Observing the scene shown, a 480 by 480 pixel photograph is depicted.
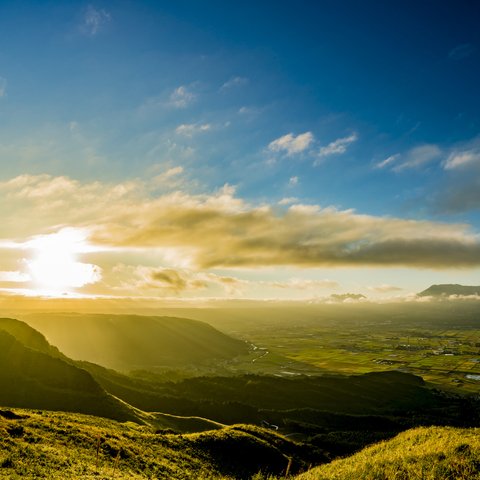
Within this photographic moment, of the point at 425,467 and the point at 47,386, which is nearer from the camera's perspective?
the point at 425,467

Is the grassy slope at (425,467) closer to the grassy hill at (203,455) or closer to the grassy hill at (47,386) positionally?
the grassy hill at (203,455)

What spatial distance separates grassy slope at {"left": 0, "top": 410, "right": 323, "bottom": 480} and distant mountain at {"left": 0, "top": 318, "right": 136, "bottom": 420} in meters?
23.0

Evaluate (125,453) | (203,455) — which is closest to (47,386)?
(203,455)

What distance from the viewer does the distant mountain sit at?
7919cm

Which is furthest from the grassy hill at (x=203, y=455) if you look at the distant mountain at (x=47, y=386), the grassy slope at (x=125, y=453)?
the distant mountain at (x=47, y=386)

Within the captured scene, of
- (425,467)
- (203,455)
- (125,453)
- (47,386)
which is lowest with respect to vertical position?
(47,386)

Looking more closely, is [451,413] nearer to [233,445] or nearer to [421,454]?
[233,445]

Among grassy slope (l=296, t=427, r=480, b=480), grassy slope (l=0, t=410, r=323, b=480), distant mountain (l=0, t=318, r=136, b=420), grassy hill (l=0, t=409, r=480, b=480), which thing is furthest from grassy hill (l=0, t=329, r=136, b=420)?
grassy slope (l=296, t=427, r=480, b=480)

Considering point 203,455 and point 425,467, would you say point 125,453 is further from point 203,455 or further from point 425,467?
point 425,467

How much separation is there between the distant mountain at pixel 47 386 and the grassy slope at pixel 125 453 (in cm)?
2304

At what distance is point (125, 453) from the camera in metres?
37.6

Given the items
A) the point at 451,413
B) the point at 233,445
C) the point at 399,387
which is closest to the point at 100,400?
the point at 233,445

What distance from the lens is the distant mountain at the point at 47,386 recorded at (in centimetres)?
7919

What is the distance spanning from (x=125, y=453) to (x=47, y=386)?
6113cm
